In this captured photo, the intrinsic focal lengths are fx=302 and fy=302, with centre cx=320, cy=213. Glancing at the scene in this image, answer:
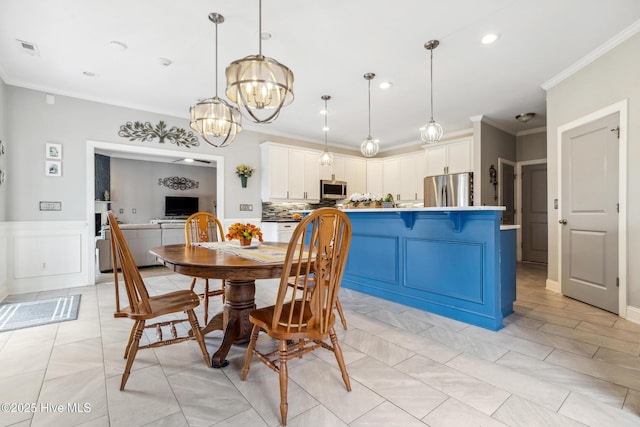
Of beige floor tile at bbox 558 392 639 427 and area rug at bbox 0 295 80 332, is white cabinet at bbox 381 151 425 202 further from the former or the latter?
area rug at bbox 0 295 80 332

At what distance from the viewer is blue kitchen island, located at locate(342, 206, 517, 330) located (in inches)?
101

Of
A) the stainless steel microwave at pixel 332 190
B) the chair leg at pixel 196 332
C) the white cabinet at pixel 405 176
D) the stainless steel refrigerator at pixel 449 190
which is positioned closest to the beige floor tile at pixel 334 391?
the chair leg at pixel 196 332

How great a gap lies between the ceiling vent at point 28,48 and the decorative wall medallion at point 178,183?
21.1 feet

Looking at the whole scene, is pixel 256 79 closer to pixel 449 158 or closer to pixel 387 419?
pixel 387 419

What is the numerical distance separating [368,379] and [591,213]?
314 centimetres

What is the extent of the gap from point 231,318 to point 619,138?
12.6 feet

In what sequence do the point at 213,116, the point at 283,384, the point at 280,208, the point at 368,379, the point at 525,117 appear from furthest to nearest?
the point at 280,208
the point at 525,117
the point at 213,116
the point at 368,379
the point at 283,384

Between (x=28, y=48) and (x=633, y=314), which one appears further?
(x=28, y=48)

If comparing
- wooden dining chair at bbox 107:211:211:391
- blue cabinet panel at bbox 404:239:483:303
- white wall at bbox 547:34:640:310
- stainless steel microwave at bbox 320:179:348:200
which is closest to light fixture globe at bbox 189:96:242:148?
wooden dining chair at bbox 107:211:211:391

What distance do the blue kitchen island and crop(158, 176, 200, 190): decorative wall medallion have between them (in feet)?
25.0

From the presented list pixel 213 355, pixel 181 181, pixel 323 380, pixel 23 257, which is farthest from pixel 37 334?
pixel 181 181

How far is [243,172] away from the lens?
5453 mm

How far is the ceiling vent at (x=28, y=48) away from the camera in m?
2.91

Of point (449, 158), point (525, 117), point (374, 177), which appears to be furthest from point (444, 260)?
point (374, 177)
